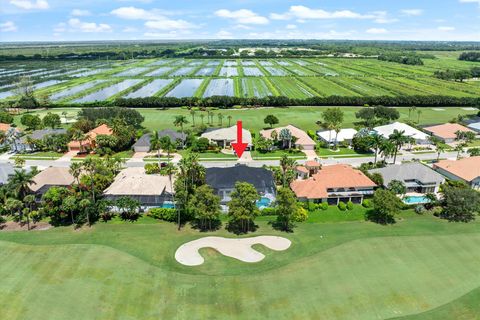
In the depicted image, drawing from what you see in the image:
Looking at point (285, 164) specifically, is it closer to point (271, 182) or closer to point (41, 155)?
point (271, 182)

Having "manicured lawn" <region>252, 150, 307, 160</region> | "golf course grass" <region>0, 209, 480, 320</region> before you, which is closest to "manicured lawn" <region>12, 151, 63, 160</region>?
"golf course grass" <region>0, 209, 480, 320</region>

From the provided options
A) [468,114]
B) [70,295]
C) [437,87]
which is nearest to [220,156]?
[70,295]

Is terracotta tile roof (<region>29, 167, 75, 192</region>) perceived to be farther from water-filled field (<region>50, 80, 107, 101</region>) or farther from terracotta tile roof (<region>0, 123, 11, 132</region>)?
water-filled field (<region>50, 80, 107, 101</region>)

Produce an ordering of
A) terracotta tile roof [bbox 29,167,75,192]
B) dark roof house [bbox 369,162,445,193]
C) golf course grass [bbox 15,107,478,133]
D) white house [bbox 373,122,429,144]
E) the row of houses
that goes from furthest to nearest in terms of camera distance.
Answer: golf course grass [bbox 15,107,478,133] < white house [bbox 373,122,429,144] < dark roof house [bbox 369,162,445,193] < terracotta tile roof [bbox 29,167,75,192] < the row of houses

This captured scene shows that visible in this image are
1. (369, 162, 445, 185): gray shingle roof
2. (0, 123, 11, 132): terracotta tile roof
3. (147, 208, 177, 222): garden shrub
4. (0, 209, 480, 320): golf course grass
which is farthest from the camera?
(0, 123, 11, 132): terracotta tile roof

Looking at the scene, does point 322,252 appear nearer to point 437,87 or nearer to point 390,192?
point 390,192

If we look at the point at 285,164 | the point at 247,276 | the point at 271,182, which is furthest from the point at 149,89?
the point at 247,276
